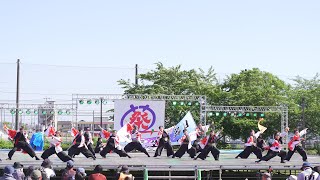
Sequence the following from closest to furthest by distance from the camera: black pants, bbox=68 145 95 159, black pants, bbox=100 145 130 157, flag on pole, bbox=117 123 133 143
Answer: black pants, bbox=68 145 95 159 → black pants, bbox=100 145 130 157 → flag on pole, bbox=117 123 133 143

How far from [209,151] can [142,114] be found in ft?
27.4

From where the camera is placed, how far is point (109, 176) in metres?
23.6

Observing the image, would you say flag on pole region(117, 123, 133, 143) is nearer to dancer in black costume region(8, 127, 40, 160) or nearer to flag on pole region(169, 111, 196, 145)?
flag on pole region(169, 111, 196, 145)

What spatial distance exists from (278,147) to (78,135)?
7.01 m

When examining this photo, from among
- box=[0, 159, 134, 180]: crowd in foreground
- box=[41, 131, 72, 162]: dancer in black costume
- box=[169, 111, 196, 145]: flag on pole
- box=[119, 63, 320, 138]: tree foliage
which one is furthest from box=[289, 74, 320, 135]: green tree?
box=[0, 159, 134, 180]: crowd in foreground

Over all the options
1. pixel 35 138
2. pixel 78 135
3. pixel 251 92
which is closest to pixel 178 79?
pixel 251 92

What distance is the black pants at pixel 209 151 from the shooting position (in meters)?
24.0

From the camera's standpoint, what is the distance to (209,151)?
2427cm

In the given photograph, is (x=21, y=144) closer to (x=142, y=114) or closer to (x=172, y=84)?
(x=142, y=114)

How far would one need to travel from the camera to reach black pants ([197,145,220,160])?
23983 millimetres

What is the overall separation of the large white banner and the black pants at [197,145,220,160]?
768cm

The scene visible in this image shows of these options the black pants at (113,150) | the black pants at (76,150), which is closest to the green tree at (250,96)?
the black pants at (113,150)

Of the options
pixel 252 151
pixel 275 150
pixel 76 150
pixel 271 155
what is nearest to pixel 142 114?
pixel 252 151

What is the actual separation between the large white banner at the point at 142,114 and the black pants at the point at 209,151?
768 centimetres
